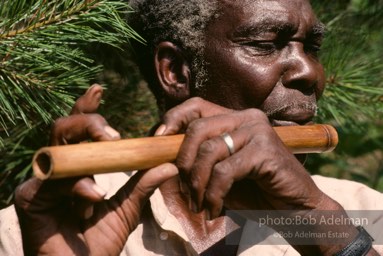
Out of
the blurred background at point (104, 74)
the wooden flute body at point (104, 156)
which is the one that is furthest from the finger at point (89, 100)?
the blurred background at point (104, 74)

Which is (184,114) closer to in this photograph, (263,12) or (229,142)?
(229,142)

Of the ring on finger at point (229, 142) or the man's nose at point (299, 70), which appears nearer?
the ring on finger at point (229, 142)

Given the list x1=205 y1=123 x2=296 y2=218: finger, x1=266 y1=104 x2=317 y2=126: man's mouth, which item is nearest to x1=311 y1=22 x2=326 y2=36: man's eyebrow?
x1=266 y1=104 x2=317 y2=126: man's mouth

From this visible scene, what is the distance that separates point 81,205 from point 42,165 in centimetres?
15

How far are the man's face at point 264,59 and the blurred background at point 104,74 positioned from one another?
0.84ft

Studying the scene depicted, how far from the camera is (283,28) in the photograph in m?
1.91

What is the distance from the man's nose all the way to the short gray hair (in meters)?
0.23

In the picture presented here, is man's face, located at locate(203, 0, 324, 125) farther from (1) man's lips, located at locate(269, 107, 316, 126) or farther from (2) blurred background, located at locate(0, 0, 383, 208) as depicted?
(2) blurred background, located at locate(0, 0, 383, 208)

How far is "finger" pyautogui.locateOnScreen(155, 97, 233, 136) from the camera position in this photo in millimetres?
1373

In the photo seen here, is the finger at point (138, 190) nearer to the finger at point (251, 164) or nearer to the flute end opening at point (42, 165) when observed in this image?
the finger at point (251, 164)

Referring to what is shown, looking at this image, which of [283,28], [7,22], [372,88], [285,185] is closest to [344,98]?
[372,88]

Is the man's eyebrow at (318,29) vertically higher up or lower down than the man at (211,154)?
higher up

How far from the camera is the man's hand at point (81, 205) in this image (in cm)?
130

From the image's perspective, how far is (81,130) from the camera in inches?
51.7
